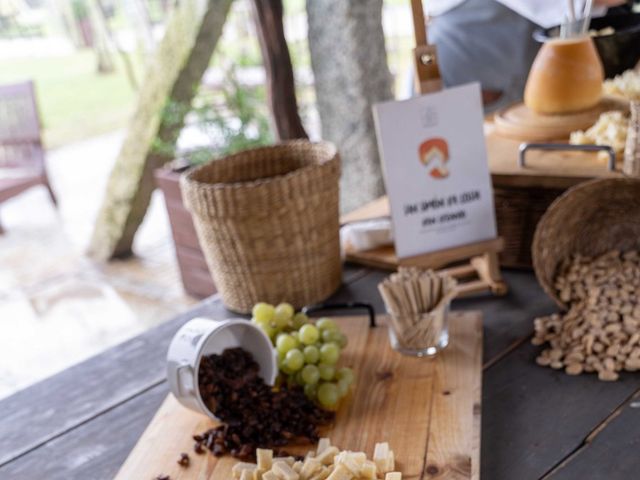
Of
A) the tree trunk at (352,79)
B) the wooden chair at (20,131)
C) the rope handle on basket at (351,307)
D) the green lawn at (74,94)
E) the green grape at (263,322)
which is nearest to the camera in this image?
the green grape at (263,322)

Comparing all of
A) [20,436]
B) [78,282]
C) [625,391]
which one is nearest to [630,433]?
[625,391]

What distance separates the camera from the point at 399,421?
3.36ft

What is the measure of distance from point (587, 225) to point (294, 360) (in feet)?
1.79

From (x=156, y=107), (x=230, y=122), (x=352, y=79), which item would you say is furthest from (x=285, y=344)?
(x=156, y=107)

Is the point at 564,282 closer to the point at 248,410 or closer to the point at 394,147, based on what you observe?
the point at 394,147

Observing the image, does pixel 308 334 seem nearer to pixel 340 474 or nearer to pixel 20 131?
pixel 340 474

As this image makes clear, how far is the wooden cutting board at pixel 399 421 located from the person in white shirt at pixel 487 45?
5.86 ft

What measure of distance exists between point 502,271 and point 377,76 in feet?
5.80

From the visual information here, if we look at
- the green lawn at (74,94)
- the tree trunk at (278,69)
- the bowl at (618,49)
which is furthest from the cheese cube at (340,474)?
the green lawn at (74,94)


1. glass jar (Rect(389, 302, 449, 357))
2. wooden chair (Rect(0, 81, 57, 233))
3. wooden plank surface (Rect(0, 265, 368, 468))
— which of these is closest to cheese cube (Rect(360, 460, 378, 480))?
glass jar (Rect(389, 302, 449, 357))

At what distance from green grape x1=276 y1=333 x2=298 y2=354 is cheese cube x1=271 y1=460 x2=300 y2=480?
0.81ft

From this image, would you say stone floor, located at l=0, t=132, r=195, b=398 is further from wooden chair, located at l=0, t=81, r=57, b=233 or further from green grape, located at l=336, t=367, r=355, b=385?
green grape, located at l=336, t=367, r=355, b=385

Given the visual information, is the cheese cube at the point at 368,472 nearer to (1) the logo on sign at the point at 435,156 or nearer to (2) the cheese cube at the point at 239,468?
(2) the cheese cube at the point at 239,468

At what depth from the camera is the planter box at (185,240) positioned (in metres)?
3.11
